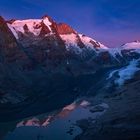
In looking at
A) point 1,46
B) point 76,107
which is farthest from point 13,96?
point 1,46

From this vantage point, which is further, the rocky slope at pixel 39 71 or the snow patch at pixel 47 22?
the snow patch at pixel 47 22

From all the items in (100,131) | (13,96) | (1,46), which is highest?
(1,46)

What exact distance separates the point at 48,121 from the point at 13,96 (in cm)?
3060

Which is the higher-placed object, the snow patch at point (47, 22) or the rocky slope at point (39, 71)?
the snow patch at point (47, 22)

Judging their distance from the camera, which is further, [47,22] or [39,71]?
[47,22]

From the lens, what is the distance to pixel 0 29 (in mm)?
136250

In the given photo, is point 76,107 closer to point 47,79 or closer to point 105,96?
point 105,96

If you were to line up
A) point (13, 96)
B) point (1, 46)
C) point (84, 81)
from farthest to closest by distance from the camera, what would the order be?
point (84, 81) → point (1, 46) → point (13, 96)

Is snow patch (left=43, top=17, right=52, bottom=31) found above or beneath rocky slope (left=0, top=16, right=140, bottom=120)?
above

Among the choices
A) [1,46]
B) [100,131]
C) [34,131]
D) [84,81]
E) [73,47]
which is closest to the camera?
[100,131]

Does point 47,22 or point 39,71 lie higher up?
point 47,22

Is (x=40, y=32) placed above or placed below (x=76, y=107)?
above

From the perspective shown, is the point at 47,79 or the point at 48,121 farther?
the point at 47,79

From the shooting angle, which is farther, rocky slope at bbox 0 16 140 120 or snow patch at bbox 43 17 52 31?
snow patch at bbox 43 17 52 31
